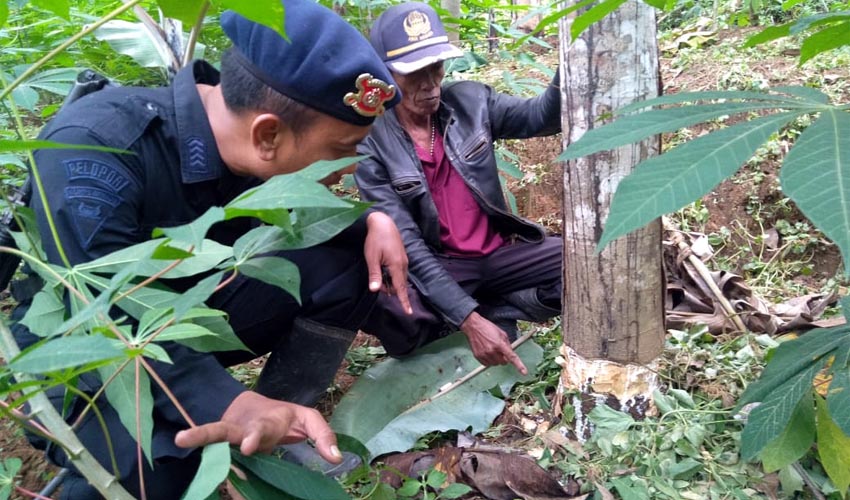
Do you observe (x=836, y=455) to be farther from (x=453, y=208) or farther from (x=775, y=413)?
(x=453, y=208)

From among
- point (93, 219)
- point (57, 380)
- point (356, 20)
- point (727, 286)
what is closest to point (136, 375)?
point (57, 380)

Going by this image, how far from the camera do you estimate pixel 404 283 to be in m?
1.77

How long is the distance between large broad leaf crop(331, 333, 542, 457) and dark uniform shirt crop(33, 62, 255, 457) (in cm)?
60

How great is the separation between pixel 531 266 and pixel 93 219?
4.50ft

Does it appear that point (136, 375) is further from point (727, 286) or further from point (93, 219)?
point (727, 286)

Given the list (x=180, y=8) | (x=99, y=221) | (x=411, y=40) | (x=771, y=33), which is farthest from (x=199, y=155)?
(x=771, y=33)

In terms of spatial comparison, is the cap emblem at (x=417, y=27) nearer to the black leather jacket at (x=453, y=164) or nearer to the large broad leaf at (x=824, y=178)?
the black leather jacket at (x=453, y=164)

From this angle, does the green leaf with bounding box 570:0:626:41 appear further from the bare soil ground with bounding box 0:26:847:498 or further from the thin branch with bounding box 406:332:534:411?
the bare soil ground with bounding box 0:26:847:498

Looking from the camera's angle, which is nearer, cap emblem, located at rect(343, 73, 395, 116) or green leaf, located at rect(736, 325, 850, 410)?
green leaf, located at rect(736, 325, 850, 410)

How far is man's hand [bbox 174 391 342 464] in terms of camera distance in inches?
40.2

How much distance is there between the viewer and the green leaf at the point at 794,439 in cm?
127

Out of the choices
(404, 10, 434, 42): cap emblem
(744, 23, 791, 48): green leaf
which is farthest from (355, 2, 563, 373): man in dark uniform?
(744, 23, 791, 48): green leaf

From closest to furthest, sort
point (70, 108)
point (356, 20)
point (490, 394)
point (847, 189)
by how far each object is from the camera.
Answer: point (847, 189) → point (70, 108) → point (490, 394) → point (356, 20)

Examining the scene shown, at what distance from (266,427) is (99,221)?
0.50 m
